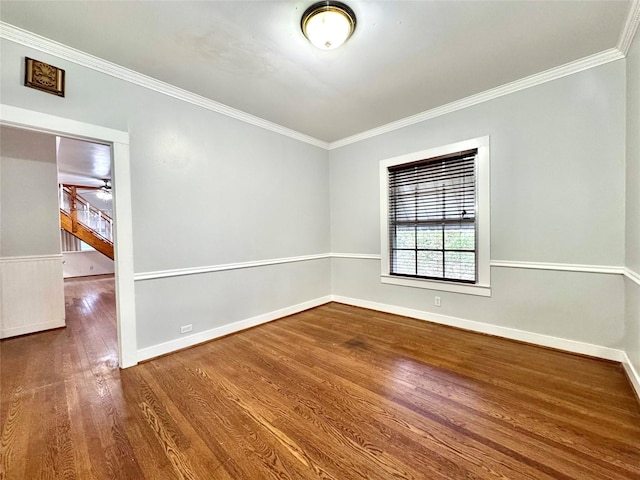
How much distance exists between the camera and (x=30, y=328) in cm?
333

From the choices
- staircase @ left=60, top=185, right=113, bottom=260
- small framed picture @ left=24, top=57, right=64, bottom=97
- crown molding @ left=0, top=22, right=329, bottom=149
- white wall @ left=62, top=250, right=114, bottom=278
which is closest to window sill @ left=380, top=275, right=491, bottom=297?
crown molding @ left=0, top=22, right=329, bottom=149

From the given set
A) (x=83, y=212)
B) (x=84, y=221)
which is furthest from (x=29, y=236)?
(x=83, y=212)

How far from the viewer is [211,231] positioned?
3035 millimetres

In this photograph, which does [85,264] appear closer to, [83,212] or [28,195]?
[83,212]

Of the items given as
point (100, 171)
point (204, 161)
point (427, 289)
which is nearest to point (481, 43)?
point (427, 289)

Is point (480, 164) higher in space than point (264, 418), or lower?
higher

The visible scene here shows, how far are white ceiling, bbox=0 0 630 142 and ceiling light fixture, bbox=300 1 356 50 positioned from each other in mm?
58

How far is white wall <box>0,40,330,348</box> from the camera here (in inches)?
90.0

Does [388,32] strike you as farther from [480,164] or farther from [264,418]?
[264,418]

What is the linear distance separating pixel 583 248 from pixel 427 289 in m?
1.56

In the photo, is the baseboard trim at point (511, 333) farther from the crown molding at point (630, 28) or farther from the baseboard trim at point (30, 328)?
the baseboard trim at point (30, 328)

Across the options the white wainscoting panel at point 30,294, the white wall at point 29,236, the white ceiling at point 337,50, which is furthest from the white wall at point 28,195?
the white ceiling at point 337,50

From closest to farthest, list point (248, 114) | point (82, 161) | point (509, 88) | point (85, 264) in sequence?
point (509, 88), point (248, 114), point (82, 161), point (85, 264)

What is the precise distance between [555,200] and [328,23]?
261cm
